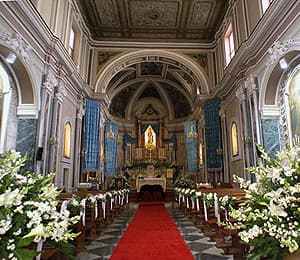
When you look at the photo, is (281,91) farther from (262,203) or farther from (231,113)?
(262,203)

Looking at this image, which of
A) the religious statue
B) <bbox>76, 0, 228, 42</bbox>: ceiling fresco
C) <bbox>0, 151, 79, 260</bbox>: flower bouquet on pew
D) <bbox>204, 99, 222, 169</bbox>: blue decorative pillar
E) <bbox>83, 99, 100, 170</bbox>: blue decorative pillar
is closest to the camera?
<bbox>0, 151, 79, 260</bbox>: flower bouquet on pew

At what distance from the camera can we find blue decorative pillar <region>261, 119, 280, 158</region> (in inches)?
298

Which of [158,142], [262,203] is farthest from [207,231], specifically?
[158,142]

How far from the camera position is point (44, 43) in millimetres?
7867

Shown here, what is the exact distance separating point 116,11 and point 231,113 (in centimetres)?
682

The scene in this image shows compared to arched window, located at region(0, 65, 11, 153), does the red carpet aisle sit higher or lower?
lower

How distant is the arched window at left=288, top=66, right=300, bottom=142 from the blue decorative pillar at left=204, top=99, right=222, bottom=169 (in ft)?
16.8

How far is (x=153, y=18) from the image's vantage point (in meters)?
12.2

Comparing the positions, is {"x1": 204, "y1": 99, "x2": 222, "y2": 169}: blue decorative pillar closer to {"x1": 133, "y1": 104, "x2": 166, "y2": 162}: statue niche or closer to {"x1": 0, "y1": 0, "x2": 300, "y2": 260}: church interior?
{"x1": 0, "y1": 0, "x2": 300, "y2": 260}: church interior

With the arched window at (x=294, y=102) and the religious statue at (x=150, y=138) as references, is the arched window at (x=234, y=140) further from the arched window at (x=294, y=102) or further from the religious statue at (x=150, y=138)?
the religious statue at (x=150, y=138)

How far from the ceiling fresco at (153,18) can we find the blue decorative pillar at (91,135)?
12.5 ft

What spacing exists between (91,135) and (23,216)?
1108cm

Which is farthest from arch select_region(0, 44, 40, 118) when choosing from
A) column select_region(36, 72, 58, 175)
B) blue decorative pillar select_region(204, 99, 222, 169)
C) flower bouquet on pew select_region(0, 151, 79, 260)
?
blue decorative pillar select_region(204, 99, 222, 169)

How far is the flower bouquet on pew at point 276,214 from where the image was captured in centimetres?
151
